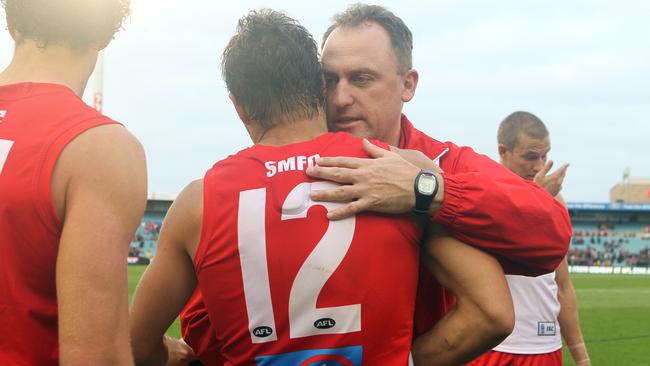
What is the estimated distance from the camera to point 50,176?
1.93 metres

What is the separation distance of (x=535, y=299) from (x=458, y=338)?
300 centimetres

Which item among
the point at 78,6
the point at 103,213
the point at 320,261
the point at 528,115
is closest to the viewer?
the point at 103,213

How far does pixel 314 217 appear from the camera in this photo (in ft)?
7.57

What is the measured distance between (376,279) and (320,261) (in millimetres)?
185

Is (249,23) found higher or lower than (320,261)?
higher

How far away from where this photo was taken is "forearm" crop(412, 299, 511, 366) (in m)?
→ 2.35

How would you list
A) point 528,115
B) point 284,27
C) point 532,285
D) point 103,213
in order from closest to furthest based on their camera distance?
1. point 103,213
2. point 284,27
3. point 532,285
4. point 528,115

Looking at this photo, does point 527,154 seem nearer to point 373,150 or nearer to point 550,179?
point 550,179

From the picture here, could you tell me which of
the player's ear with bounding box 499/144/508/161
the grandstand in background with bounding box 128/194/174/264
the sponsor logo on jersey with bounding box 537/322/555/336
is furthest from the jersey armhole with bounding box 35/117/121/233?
the grandstand in background with bounding box 128/194/174/264

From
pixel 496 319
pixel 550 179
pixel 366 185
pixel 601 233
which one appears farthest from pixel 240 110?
pixel 601 233

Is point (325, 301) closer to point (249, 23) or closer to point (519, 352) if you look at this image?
point (249, 23)

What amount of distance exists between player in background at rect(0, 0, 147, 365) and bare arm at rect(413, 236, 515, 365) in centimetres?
96

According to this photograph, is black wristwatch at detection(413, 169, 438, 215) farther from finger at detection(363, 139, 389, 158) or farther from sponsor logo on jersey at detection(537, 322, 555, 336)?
sponsor logo on jersey at detection(537, 322, 555, 336)

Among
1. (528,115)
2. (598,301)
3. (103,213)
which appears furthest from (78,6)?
(598,301)
